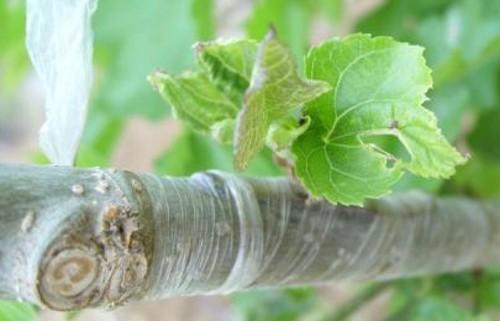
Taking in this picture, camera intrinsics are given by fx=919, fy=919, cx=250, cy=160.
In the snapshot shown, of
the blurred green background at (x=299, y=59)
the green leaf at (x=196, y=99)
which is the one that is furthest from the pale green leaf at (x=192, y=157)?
the green leaf at (x=196, y=99)

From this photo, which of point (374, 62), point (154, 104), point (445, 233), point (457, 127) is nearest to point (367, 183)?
point (374, 62)

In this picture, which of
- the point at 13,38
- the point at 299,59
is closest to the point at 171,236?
the point at 299,59

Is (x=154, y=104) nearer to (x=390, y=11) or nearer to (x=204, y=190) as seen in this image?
(x=390, y=11)

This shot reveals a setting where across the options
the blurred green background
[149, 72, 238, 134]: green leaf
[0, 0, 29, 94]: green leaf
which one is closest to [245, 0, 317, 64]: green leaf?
the blurred green background

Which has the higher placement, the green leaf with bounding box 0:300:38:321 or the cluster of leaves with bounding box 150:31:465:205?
the cluster of leaves with bounding box 150:31:465:205

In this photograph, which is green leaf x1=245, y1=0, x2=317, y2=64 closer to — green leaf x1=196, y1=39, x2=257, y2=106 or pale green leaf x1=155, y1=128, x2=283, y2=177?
pale green leaf x1=155, y1=128, x2=283, y2=177

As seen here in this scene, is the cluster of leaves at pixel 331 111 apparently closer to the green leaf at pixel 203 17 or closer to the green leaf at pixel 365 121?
the green leaf at pixel 365 121
